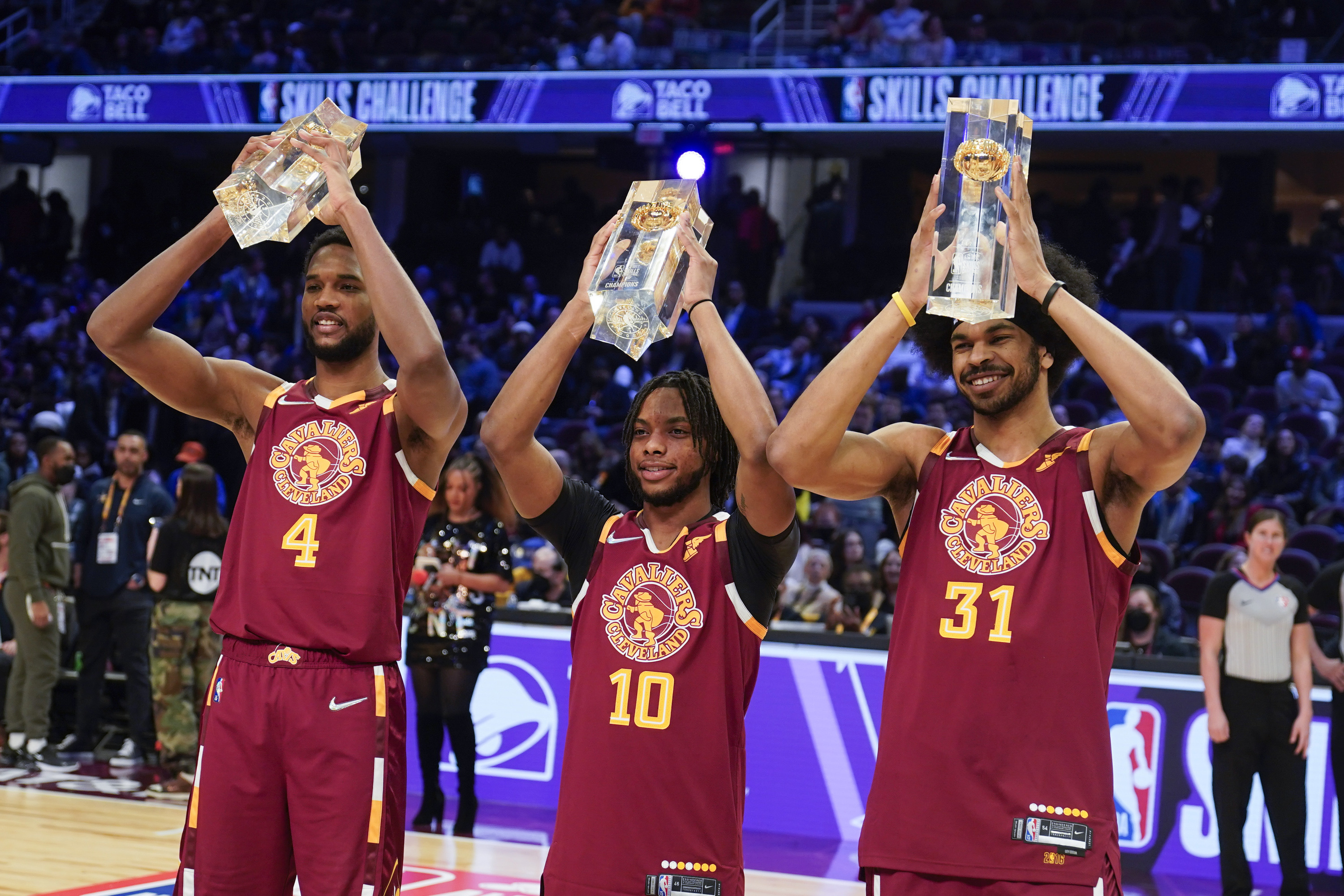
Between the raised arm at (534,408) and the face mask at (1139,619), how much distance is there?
5.71 metres

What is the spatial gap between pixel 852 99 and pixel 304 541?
13.3 metres

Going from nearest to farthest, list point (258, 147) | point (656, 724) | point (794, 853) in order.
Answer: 1. point (656, 724)
2. point (258, 147)
3. point (794, 853)

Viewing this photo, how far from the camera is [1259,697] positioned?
686 cm

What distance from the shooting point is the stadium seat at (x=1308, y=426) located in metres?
12.5

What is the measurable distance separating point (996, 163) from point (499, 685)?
19.8 feet

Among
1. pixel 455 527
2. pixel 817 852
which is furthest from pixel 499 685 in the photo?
pixel 817 852

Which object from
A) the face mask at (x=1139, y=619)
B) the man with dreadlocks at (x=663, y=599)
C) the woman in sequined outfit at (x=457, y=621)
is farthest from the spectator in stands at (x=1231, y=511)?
the man with dreadlocks at (x=663, y=599)

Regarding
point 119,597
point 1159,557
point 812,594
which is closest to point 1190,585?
point 1159,557

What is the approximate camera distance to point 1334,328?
15.2 metres

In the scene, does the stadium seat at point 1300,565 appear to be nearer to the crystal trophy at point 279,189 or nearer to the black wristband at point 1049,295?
the black wristband at point 1049,295

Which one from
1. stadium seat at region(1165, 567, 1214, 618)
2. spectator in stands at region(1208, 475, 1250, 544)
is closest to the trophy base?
stadium seat at region(1165, 567, 1214, 618)

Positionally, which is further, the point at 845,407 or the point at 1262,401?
the point at 1262,401

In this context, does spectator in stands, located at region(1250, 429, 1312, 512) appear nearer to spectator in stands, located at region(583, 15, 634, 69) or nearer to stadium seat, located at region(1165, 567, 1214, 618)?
stadium seat, located at region(1165, 567, 1214, 618)

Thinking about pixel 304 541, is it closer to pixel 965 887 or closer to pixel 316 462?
pixel 316 462
